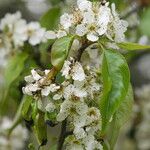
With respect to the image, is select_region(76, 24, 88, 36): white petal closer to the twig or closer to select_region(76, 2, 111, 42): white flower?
select_region(76, 2, 111, 42): white flower

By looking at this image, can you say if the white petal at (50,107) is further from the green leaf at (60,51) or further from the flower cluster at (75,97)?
the green leaf at (60,51)

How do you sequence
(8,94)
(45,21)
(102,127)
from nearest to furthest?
1. (102,127)
2. (8,94)
3. (45,21)

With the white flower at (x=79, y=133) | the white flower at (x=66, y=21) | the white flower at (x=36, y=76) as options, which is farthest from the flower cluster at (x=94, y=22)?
the white flower at (x=79, y=133)

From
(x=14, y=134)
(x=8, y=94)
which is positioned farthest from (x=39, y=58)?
(x=14, y=134)

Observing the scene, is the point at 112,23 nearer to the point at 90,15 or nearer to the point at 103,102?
the point at 90,15

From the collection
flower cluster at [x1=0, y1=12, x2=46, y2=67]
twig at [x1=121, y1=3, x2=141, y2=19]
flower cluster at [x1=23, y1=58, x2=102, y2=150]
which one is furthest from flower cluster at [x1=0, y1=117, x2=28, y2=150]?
flower cluster at [x1=23, y1=58, x2=102, y2=150]

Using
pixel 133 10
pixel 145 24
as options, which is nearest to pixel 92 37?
pixel 145 24
